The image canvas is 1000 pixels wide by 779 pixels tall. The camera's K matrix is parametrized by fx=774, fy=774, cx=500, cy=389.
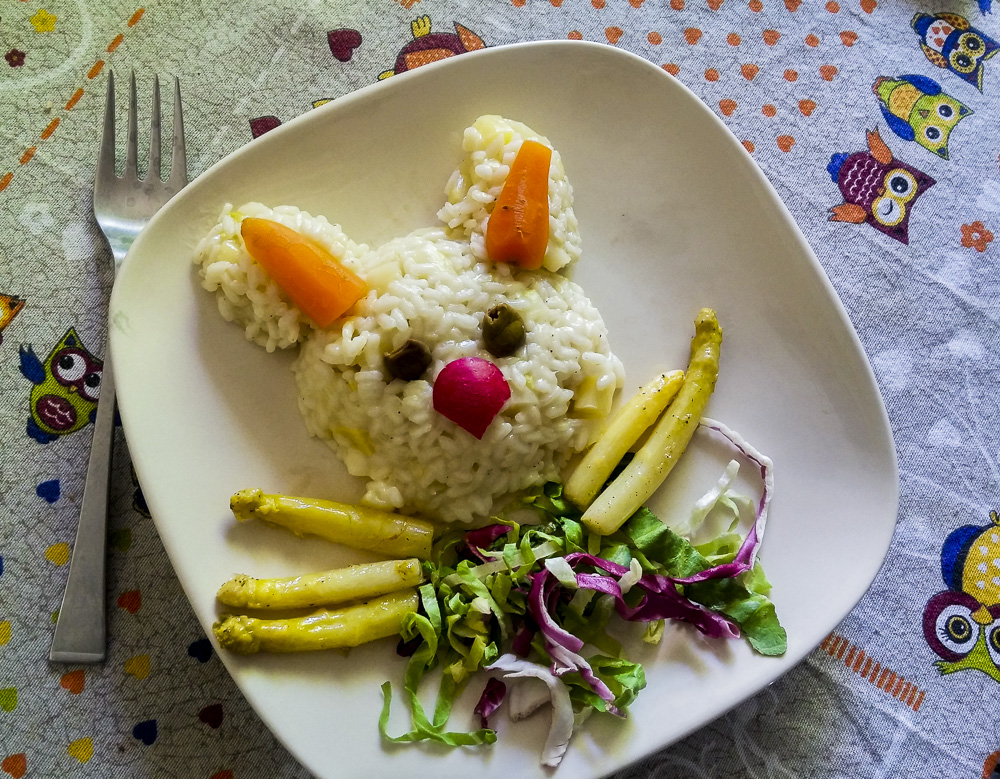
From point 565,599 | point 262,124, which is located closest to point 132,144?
point 262,124

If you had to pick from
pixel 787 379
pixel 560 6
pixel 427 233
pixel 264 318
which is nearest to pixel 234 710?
pixel 264 318

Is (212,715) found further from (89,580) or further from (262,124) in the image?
(262,124)

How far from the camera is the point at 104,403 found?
2.59 m

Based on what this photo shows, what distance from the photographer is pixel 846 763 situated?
2699mm

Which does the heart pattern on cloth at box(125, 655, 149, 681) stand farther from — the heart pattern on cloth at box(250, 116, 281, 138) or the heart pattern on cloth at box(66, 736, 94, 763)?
the heart pattern on cloth at box(250, 116, 281, 138)

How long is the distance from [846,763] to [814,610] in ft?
2.00

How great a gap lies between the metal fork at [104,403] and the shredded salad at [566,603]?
40.2 inches

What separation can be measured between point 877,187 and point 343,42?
225cm

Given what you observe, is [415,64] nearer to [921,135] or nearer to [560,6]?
[560,6]

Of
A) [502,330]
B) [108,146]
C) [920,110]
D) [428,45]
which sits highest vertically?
[920,110]

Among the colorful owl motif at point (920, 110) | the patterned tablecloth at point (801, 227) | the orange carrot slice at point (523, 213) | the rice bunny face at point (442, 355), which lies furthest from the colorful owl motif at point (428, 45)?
the colorful owl motif at point (920, 110)

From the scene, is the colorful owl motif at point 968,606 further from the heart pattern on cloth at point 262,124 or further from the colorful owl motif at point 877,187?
the heart pattern on cloth at point 262,124

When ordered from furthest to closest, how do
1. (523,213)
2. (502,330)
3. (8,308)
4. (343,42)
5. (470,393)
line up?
(343,42) < (8,308) < (523,213) < (502,330) < (470,393)

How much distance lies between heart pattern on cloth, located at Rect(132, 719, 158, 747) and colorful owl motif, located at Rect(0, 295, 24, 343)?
142cm
